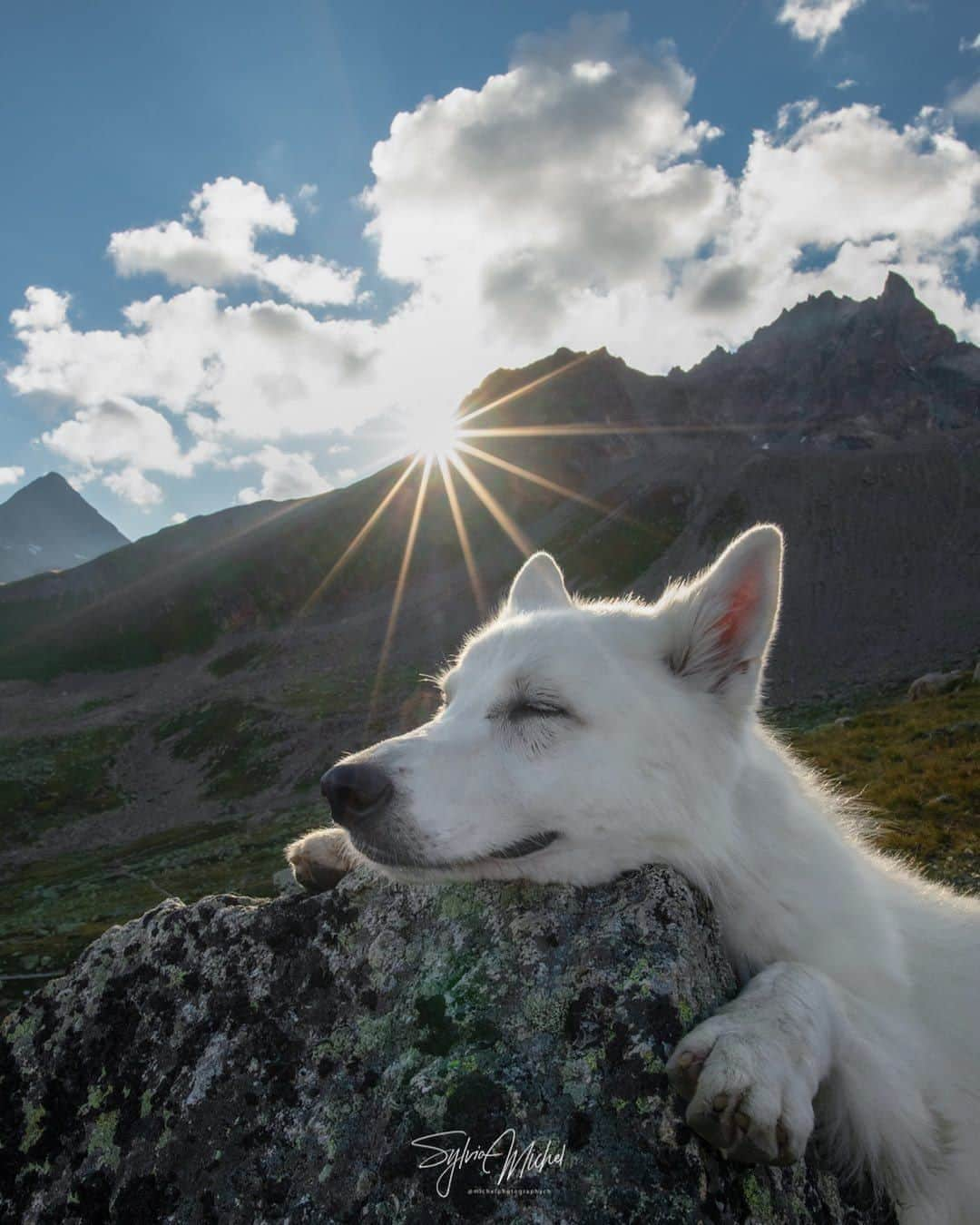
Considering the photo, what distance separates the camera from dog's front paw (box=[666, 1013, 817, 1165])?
1982mm

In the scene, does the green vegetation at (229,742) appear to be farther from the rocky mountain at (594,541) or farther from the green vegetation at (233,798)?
the rocky mountain at (594,541)

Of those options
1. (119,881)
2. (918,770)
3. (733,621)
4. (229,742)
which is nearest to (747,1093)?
(733,621)

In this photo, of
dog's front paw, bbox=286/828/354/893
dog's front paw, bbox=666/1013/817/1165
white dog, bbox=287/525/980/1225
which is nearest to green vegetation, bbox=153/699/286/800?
dog's front paw, bbox=286/828/354/893

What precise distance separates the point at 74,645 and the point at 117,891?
87.6 m

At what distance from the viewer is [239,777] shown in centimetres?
5484

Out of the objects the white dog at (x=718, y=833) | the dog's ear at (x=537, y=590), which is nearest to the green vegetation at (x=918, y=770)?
the white dog at (x=718, y=833)

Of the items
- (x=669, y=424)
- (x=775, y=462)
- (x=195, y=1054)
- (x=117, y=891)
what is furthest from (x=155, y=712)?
(x=669, y=424)

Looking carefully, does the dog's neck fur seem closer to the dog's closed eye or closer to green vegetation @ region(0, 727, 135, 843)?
the dog's closed eye

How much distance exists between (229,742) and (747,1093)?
6482cm

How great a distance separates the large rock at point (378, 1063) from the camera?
7.02 feet

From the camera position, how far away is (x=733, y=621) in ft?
10.9

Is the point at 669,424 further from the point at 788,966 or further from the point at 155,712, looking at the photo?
the point at 788,966

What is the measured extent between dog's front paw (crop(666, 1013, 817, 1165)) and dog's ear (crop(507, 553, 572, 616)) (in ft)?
9.49

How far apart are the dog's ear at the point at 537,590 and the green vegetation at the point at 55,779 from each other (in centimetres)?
5585
